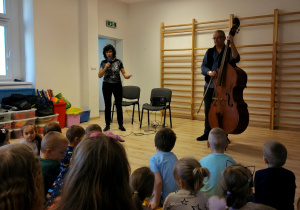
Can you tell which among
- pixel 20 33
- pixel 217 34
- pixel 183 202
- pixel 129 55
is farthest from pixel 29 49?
pixel 183 202

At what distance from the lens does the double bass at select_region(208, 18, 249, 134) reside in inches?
135

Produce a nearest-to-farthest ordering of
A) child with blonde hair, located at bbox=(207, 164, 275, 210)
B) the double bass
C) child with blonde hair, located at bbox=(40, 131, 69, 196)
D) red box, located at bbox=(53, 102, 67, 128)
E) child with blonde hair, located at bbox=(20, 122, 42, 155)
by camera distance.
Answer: child with blonde hair, located at bbox=(207, 164, 275, 210)
child with blonde hair, located at bbox=(40, 131, 69, 196)
child with blonde hair, located at bbox=(20, 122, 42, 155)
the double bass
red box, located at bbox=(53, 102, 67, 128)

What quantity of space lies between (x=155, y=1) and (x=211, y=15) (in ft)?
5.19

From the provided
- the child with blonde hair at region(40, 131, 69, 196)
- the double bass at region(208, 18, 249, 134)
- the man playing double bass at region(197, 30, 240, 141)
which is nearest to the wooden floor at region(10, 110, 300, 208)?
the double bass at region(208, 18, 249, 134)

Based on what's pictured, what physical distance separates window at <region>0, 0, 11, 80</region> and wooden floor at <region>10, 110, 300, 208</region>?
1.79 meters

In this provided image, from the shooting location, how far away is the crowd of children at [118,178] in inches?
30.2

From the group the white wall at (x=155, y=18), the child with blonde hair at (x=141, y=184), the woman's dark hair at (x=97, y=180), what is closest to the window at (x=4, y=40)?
the white wall at (x=155, y=18)

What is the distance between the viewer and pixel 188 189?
4.59 ft

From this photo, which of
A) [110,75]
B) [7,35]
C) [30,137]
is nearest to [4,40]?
[7,35]

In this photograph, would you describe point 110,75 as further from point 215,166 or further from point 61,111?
point 215,166

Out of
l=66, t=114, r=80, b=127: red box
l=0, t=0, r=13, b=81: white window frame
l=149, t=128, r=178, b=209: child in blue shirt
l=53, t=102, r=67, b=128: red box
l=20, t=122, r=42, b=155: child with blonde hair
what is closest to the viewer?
l=149, t=128, r=178, b=209: child in blue shirt

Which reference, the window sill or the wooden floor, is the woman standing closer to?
the wooden floor

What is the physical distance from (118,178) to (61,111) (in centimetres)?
472

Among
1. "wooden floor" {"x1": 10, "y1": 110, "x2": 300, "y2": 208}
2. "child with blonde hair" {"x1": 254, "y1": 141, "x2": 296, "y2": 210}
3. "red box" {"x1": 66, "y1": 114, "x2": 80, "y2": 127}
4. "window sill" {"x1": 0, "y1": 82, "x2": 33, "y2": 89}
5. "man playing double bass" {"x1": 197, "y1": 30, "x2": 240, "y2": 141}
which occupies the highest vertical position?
"man playing double bass" {"x1": 197, "y1": 30, "x2": 240, "y2": 141}
